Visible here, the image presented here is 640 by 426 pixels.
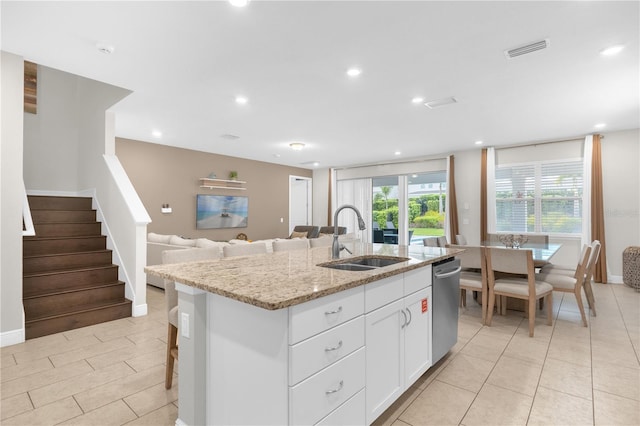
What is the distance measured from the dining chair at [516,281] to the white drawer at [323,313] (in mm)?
2376

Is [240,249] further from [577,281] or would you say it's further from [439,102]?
[577,281]

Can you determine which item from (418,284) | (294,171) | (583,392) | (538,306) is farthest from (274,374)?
(294,171)

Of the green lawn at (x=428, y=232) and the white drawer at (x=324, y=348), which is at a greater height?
the green lawn at (x=428, y=232)

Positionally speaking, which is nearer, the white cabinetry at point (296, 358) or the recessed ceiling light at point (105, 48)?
the white cabinetry at point (296, 358)

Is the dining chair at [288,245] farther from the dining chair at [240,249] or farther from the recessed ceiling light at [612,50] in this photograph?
the recessed ceiling light at [612,50]

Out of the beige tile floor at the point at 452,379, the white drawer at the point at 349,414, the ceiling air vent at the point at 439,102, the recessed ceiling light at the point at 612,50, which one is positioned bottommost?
the beige tile floor at the point at 452,379

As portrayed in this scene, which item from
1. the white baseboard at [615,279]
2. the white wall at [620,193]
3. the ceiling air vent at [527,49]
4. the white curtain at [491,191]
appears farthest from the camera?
the white curtain at [491,191]

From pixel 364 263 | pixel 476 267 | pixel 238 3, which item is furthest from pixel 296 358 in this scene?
pixel 476 267

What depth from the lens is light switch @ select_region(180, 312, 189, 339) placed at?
1.58m

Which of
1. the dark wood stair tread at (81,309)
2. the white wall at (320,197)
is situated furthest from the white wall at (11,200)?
the white wall at (320,197)

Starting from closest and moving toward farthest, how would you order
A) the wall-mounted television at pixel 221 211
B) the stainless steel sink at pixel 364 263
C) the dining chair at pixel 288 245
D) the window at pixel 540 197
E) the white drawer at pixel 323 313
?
1. the white drawer at pixel 323 313
2. the stainless steel sink at pixel 364 263
3. the dining chair at pixel 288 245
4. the window at pixel 540 197
5. the wall-mounted television at pixel 221 211

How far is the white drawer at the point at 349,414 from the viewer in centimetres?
134

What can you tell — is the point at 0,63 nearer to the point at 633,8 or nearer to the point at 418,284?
the point at 418,284

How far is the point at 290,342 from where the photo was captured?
46.6 inches
